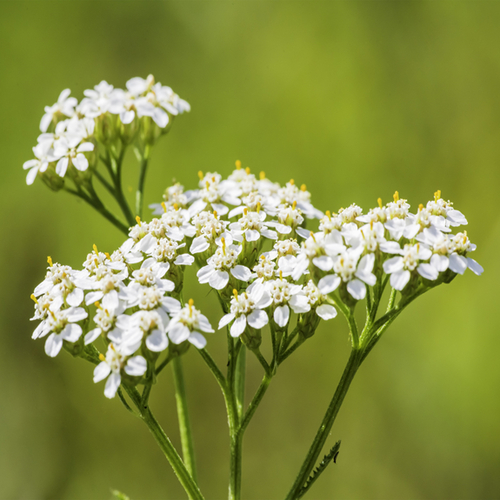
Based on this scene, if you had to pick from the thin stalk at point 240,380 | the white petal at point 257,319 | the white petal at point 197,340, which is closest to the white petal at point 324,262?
the white petal at point 257,319

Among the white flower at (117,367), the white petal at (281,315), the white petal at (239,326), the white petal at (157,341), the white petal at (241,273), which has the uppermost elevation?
the white petal at (241,273)

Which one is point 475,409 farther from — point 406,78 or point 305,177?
point 406,78

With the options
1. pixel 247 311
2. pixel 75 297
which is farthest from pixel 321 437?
pixel 75 297

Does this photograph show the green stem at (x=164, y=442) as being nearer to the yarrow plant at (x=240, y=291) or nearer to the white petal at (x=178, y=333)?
the yarrow plant at (x=240, y=291)

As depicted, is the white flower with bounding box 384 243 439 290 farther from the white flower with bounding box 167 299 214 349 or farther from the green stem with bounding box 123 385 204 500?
the green stem with bounding box 123 385 204 500

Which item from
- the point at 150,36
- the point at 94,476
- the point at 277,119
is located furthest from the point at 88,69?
the point at 94,476

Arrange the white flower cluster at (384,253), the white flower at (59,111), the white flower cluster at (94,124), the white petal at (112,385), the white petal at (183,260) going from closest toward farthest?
the white petal at (112,385) < the white flower cluster at (384,253) < the white petal at (183,260) < the white flower cluster at (94,124) < the white flower at (59,111)

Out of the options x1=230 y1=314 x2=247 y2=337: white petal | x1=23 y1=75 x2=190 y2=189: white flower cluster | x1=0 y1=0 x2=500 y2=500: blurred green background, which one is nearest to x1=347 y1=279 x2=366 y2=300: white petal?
x1=230 y1=314 x2=247 y2=337: white petal
